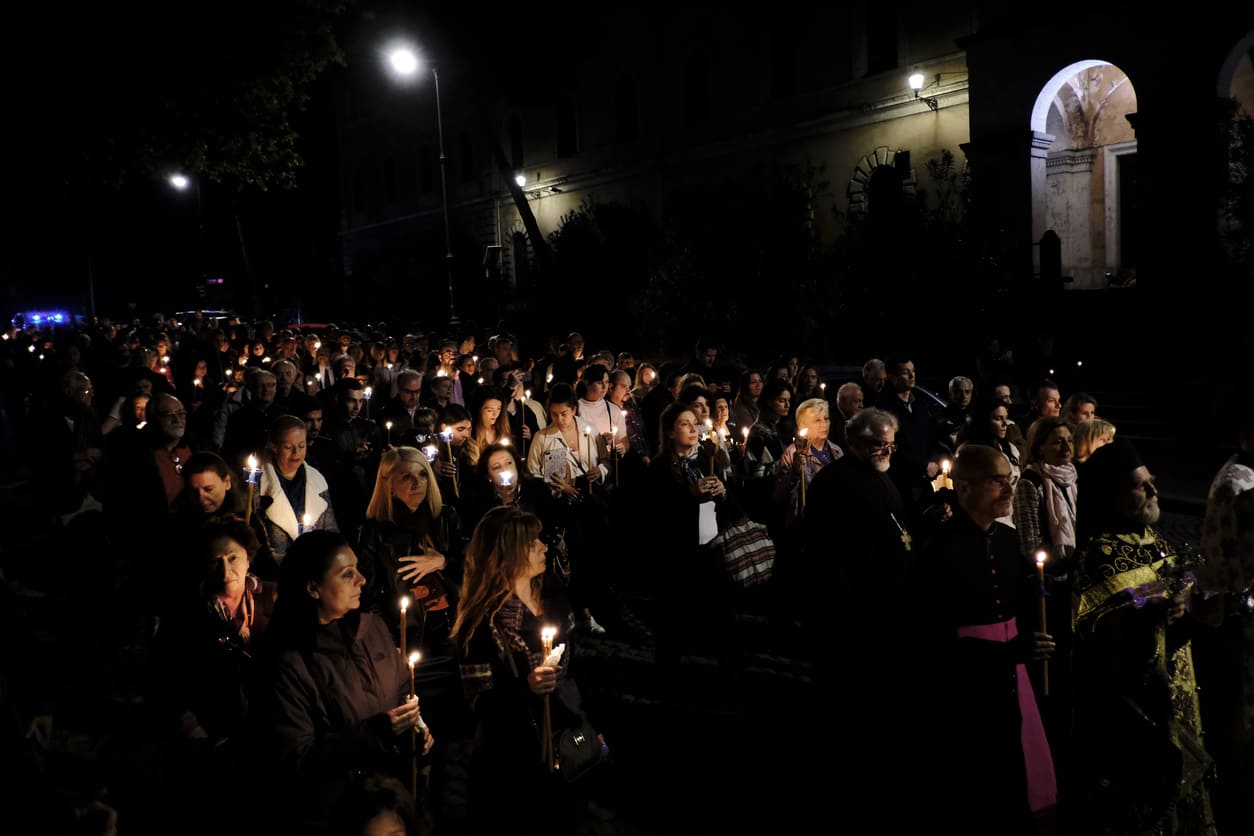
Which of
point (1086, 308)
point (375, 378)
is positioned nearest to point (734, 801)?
point (375, 378)

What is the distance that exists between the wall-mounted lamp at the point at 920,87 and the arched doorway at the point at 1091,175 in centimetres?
283

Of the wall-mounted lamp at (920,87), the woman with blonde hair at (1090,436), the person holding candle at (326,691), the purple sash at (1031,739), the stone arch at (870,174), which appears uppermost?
the wall-mounted lamp at (920,87)

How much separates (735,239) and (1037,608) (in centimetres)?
2457

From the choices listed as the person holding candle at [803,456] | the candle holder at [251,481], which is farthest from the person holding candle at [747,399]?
the candle holder at [251,481]

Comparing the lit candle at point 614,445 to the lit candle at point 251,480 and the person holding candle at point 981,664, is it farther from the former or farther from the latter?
the person holding candle at point 981,664

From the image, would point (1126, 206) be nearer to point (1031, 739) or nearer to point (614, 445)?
point (614, 445)

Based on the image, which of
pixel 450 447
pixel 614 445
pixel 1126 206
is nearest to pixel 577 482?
pixel 614 445

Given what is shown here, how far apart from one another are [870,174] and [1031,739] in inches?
1076

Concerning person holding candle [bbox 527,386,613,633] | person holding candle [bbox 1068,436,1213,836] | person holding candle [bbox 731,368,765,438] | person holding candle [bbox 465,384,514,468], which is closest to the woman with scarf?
person holding candle [bbox 1068,436,1213,836]

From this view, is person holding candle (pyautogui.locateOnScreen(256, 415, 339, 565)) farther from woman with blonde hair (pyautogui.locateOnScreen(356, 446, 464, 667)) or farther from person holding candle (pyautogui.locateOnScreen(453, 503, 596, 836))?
person holding candle (pyautogui.locateOnScreen(453, 503, 596, 836))

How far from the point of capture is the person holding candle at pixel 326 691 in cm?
346

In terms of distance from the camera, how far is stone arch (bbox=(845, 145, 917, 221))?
94.2 ft

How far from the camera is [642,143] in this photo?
38.8 meters

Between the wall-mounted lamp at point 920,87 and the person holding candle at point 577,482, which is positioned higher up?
the wall-mounted lamp at point 920,87
